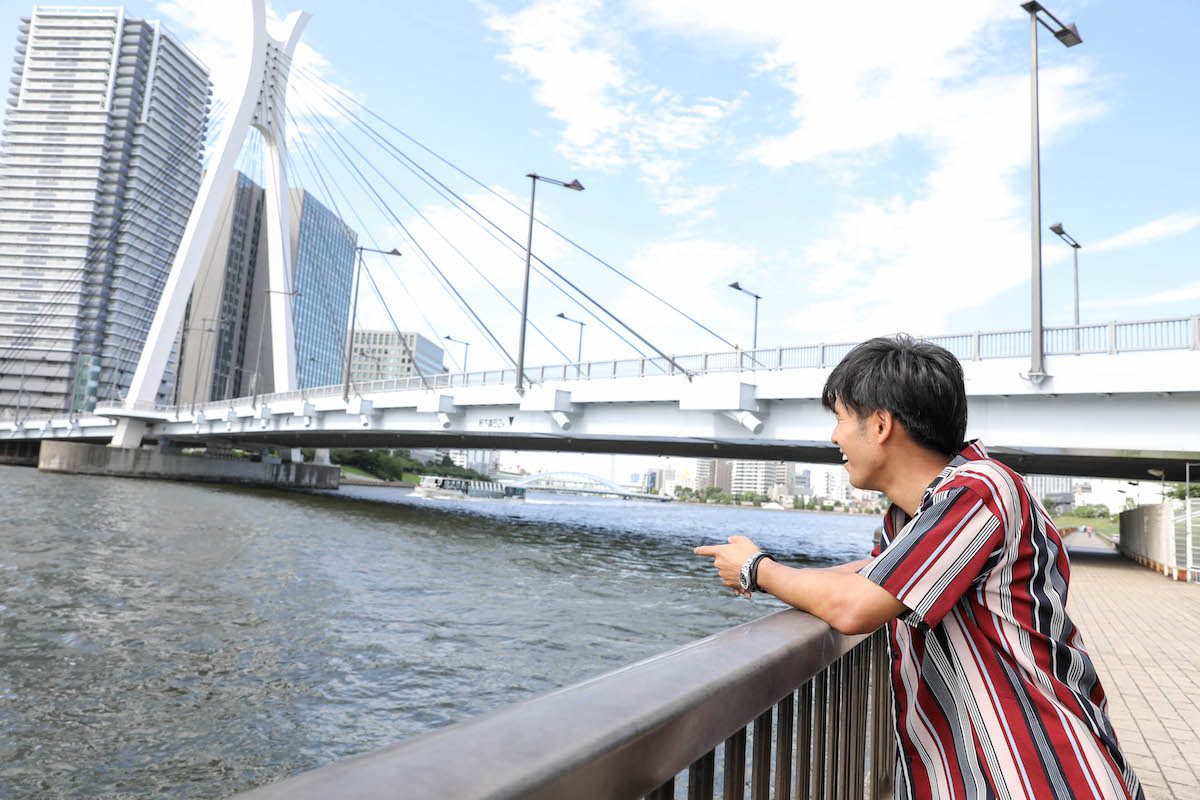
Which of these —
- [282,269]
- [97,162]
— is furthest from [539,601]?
[97,162]

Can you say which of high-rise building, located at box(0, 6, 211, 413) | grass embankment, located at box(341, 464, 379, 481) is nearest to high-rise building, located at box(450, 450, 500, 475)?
grass embankment, located at box(341, 464, 379, 481)

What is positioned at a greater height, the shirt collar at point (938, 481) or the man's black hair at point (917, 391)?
the man's black hair at point (917, 391)

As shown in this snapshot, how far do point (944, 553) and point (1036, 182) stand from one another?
19.8m

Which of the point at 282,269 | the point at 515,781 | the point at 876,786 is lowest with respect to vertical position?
the point at 876,786

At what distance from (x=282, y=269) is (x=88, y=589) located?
31.1 metres

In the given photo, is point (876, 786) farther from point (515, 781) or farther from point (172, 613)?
point (172, 613)

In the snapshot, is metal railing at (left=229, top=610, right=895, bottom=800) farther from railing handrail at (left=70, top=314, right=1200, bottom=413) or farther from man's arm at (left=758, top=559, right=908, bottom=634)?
railing handrail at (left=70, top=314, right=1200, bottom=413)

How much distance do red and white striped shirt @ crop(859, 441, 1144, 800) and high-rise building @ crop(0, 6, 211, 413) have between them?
10394cm

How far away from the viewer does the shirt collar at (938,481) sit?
155 cm

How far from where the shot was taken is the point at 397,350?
101500mm

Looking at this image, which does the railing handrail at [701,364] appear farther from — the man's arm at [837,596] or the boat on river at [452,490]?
the boat on river at [452,490]

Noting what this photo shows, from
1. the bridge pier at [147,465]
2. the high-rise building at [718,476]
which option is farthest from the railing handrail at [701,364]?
the high-rise building at [718,476]

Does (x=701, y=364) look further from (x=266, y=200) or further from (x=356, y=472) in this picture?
(x=356, y=472)

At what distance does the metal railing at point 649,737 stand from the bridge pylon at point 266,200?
1705 inches
